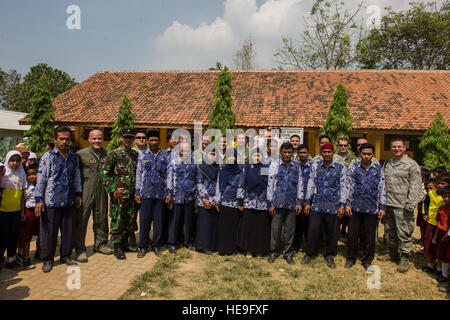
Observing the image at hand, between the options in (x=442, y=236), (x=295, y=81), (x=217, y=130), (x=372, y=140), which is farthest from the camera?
(x=295, y=81)

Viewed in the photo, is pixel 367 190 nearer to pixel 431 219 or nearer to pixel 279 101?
pixel 431 219

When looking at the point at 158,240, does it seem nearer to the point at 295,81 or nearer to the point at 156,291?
the point at 156,291

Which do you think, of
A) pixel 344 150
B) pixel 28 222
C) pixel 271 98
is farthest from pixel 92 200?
pixel 271 98

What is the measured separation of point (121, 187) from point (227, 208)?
5.28 feet

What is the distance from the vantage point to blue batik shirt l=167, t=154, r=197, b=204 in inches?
186

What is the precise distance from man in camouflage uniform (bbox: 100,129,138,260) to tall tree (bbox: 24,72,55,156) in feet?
28.9

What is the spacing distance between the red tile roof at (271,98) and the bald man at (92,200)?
7640mm

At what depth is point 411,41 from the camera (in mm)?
21844

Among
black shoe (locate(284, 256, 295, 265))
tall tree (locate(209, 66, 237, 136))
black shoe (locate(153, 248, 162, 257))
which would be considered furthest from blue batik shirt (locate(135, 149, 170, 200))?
tall tree (locate(209, 66, 237, 136))

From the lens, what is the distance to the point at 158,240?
471 centimetres

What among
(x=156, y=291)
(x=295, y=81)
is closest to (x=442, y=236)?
(x=156, y=291)

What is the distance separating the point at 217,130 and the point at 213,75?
6.97 m

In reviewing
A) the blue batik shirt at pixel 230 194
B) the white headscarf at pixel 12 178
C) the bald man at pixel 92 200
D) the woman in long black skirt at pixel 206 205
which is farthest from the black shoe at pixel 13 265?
the blue batik shirt at pixel 230 194

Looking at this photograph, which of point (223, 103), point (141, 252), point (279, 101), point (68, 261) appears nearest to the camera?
point (68, 261)
